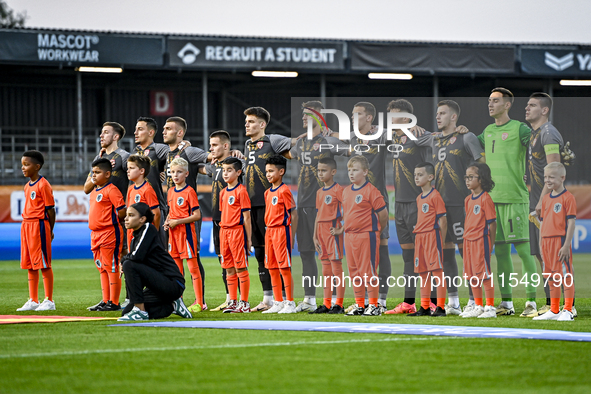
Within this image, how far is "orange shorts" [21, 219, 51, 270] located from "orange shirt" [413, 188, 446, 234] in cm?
428

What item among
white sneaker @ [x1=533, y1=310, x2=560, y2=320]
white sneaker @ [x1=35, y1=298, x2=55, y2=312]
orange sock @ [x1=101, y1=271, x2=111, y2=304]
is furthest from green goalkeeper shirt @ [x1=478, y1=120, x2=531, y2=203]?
white sneaker @ [x1=35, y1=298, x2=55, y2=312]

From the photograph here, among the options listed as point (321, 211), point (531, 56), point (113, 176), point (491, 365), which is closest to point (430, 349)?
point (491, 365)

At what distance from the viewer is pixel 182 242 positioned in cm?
879

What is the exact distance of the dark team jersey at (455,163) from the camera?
793cm

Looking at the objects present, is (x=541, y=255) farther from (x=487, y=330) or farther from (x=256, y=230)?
(x=256, y=230)

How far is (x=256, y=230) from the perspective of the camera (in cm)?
887

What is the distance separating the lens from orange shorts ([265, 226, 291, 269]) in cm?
830

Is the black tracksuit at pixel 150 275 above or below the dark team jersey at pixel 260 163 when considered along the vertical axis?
below

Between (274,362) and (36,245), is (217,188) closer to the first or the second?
(36,245)

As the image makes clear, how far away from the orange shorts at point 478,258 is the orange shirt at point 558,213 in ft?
1.91

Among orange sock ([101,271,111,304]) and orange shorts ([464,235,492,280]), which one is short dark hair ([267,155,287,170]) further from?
orange sock ([101,271,111,304])

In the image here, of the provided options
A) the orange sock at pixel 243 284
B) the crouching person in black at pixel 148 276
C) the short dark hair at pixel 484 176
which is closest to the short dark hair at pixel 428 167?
the short dark hair at pixel 484 176

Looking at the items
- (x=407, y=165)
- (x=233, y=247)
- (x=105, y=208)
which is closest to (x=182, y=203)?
(x=233, y=247)

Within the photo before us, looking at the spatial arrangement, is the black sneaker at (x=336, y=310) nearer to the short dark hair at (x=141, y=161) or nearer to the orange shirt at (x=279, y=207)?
the orange shirt at (x=279, y=207)
